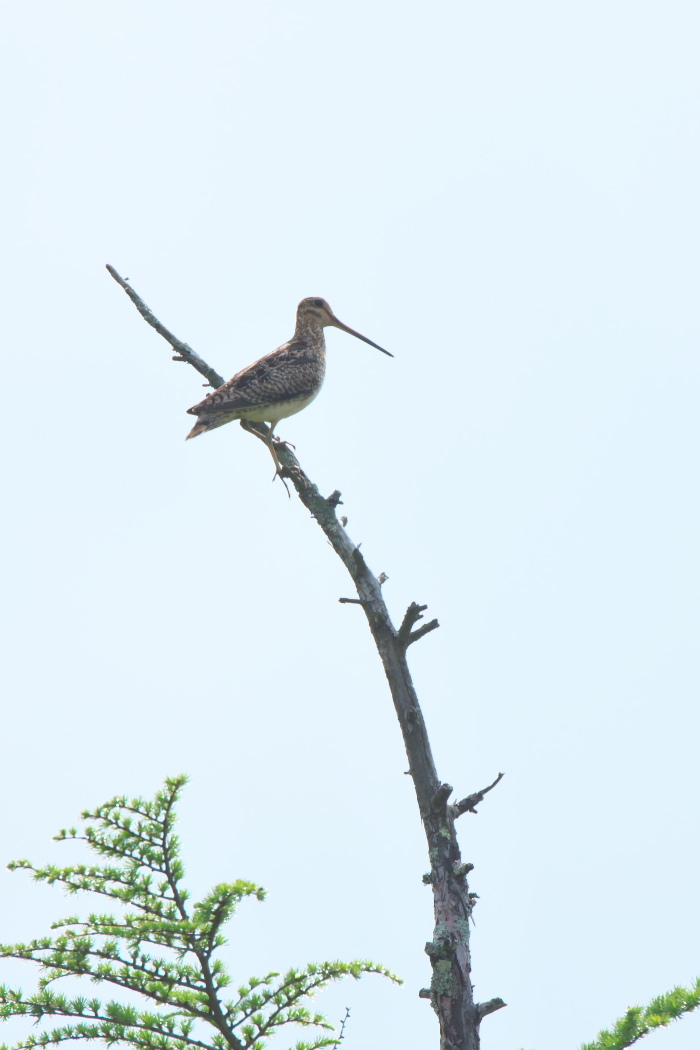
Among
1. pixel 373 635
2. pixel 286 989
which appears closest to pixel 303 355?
pixel 373 635

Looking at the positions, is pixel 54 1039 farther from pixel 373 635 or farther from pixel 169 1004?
pixel 373 635

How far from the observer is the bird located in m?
9.36

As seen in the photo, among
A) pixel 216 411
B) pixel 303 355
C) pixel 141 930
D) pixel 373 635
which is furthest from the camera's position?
pixel 303 355

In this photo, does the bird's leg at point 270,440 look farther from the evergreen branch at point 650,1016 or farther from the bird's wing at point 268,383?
the evergreen branch at point 650,1016

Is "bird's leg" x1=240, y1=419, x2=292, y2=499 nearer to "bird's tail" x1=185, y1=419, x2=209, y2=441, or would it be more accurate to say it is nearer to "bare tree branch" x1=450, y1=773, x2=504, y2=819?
"bird's tail" x1=185, y1=419, x2=209, y2=441

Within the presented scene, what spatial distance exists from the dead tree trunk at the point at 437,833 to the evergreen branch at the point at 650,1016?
0.62 m

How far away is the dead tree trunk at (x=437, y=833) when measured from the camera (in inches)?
237

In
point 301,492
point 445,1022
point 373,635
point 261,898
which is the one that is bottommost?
point 445,1022

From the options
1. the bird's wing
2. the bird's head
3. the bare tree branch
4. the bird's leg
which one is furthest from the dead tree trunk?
the bird's head

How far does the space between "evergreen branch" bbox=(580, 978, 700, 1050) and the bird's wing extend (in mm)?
5356

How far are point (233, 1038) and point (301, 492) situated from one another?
3.41 m

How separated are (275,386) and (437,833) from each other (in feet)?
16.2

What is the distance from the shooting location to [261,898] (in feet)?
19.0

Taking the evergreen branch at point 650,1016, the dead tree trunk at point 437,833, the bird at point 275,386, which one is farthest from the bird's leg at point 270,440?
the evergreen branch at point 650,1016
